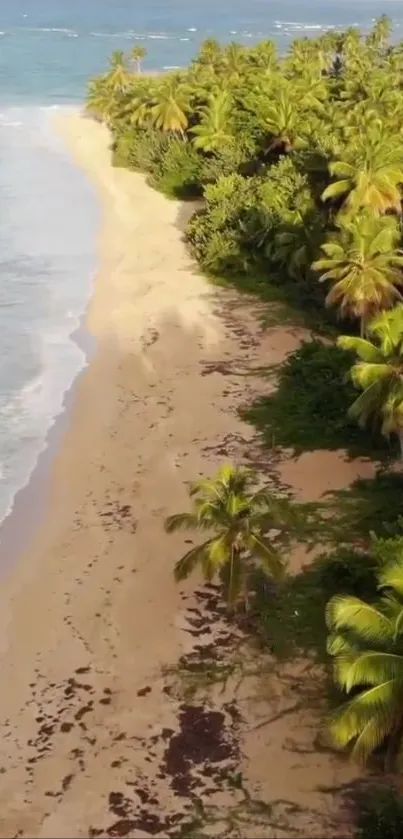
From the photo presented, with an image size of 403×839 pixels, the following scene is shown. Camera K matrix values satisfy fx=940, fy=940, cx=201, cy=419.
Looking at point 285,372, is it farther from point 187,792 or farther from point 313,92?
point 313,92

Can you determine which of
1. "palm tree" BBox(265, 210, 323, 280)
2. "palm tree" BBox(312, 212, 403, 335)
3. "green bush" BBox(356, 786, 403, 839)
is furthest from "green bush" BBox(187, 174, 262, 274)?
"green bush" BBox(356, 786, 403, 839)

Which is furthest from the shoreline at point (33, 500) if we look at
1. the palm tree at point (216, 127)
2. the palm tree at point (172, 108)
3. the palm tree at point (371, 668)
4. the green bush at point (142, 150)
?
the palm tree at point (172, 108)

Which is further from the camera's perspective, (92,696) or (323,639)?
(323,639)

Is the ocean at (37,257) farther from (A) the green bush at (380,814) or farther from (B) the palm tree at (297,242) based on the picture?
(A) the green bush at (380,814)

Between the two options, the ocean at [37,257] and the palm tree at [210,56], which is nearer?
the ocean at [37,257]

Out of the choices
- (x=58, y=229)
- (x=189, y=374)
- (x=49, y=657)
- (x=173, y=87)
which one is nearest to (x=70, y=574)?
(x=49, y=657)

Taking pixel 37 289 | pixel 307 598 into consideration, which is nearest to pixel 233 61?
pixel 37 289
